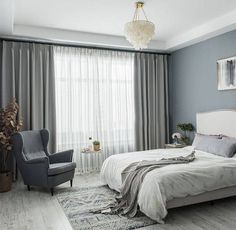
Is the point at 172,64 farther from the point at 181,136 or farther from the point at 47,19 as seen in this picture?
the point at 47,19

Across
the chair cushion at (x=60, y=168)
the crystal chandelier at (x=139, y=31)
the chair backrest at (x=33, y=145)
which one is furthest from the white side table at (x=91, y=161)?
the crystal chandelier at (x=139, y=31)

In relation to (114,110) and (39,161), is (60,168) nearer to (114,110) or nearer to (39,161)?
(39,161)

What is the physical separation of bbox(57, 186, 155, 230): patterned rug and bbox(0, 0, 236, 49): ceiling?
2865mm

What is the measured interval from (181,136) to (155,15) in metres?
2.64

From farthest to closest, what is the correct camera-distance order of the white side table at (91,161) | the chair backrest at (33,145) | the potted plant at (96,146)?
the white side table at (91,161) → the potted plant at (96,146) → the chair backrest at (33,145)

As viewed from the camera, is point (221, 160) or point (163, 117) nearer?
point (221, 160)

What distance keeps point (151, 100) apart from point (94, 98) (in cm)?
143

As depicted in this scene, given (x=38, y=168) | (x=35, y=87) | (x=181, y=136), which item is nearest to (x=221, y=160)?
(x=181, y=136)

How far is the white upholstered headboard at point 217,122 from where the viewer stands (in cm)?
477

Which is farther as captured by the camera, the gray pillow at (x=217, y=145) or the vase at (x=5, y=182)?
the vase at (x=5, y=182)

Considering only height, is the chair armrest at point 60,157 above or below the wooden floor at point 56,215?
above

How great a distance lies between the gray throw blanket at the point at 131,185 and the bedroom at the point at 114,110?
40mm

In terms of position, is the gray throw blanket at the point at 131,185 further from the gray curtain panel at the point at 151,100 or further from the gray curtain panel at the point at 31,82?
the gray curtain panel at the point at 151,100

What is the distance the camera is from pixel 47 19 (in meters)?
4.72
